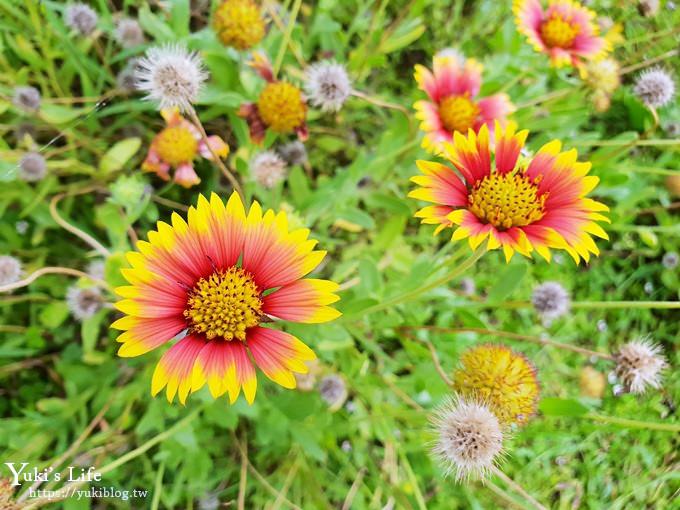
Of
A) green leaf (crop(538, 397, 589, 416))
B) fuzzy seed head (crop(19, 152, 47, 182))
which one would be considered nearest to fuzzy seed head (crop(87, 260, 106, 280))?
fuzzy seed head (crop(19, 152, 47, 182))

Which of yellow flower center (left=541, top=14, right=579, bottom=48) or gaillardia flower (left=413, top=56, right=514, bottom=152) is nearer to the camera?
gaillardia flower (left=413, top=56, right=514, bottom=152)

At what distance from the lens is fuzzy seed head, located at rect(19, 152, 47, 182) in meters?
1.92

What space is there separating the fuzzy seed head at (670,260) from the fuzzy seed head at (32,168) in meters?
2.76

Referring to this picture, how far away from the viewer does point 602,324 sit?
253 centimetres

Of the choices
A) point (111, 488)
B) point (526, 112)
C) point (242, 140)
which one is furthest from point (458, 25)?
point (111, 488)

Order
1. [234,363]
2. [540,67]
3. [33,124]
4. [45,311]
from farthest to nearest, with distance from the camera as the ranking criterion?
[540,67]
[33,124]
[45,311]
[234,363]

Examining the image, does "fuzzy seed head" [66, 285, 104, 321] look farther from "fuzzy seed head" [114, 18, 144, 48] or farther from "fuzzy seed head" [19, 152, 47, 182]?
"fuzzy seed head" [114, 18, 144, 48]

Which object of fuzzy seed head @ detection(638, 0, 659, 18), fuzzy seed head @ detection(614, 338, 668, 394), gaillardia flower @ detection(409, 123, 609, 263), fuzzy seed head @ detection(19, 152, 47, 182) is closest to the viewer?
gaillardia flower @ detection(409, 123, 609, 263)

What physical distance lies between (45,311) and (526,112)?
204 centimetres

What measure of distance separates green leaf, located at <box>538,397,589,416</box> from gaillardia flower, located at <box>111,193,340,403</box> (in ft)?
2.42

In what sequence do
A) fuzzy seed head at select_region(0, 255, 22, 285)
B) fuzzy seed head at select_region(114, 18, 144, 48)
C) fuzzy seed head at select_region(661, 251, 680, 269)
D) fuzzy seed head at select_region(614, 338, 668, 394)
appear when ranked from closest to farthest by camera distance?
fuzzy seed head at select_region(614, 338, 668, 394) < fuzzy seed head at select_region(0, 255, 22, 285) < fuzzy seed head at select_region(114, 18, 144, 48) < fuzzy seed head at select_region(661, 251, 680, 269)

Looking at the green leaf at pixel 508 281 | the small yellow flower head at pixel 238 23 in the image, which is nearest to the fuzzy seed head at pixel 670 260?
the green leaf at pixel 508 281

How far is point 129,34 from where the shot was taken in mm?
2162

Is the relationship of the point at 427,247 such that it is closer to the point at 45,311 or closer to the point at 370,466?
the point at 370,466
